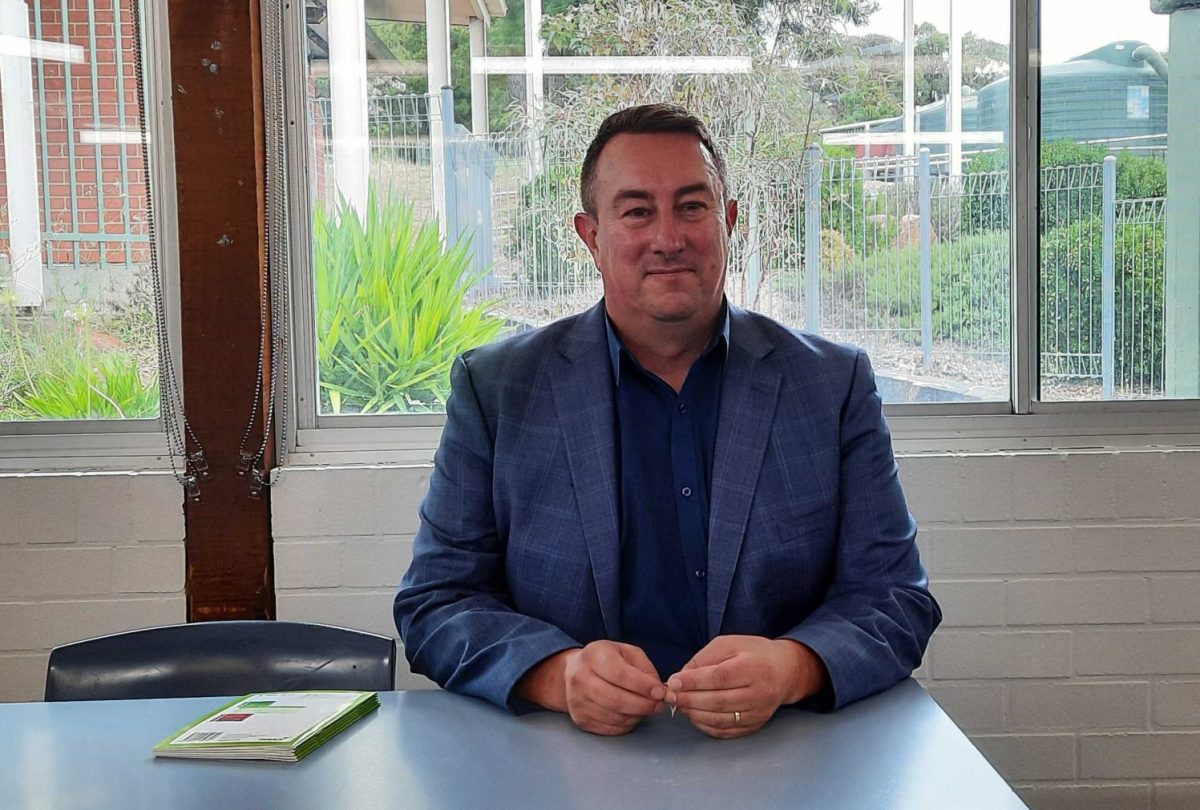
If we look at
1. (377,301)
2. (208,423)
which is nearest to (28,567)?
(208,423)

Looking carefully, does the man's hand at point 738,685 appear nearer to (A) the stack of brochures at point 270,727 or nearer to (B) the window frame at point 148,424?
(A) the stack of brochures at point 270,727

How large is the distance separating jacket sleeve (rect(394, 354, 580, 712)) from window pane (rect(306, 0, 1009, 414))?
733 mm

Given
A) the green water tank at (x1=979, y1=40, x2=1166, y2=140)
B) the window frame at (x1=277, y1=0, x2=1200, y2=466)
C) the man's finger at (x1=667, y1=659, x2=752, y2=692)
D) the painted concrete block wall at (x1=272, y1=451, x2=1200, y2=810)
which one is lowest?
the painted concrete block wall at (x1=272, y1=451, x2=1200, y2=810)

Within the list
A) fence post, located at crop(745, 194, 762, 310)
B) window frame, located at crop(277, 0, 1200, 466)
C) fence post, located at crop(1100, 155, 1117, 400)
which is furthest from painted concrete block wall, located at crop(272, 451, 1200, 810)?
fence post, located at crop(745, 194, 762, 310)

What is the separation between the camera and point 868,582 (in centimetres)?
169

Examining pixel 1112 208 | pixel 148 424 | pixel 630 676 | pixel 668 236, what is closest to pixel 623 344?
pixel 668 236

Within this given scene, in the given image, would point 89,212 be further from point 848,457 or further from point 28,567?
point 848,457

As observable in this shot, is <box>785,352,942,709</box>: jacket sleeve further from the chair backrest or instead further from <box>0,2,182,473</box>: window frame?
<box>0,2,182,473</box>: window frame

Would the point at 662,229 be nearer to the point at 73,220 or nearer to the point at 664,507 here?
the point at 664,507

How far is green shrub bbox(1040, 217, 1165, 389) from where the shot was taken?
2.62m

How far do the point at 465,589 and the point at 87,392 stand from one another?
1360 mm

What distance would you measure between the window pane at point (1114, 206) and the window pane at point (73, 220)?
2.09m

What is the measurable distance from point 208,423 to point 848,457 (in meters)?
1.41

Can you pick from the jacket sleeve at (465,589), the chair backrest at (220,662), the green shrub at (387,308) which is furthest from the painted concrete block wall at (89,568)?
the jacket sleeve at (465,589)
